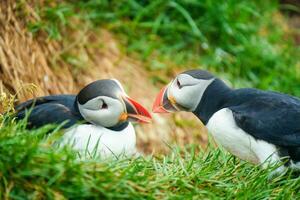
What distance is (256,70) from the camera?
8828 mm

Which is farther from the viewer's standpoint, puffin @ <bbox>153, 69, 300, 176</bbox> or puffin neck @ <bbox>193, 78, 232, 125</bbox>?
puffin neck @ <bbox>193, 78, 232, 125</bbox>

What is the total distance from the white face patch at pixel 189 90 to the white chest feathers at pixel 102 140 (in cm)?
42

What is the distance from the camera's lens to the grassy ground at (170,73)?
4.31 metres

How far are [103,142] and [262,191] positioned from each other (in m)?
1.07

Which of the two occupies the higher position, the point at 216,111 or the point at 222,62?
the point at 216,111

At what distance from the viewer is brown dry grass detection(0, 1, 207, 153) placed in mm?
6742

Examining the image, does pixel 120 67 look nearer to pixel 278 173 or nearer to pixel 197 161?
pixel 197 161

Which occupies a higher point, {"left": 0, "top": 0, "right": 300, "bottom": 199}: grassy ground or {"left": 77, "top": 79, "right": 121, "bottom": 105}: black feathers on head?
{"left": 77, "top": 79, "right": 121, "bottom": 105}: black feathers on head

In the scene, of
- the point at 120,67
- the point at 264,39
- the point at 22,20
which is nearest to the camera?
the point at 22,20

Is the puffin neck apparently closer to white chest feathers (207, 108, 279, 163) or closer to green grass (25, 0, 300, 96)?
white chest feathers (207, 108, 279, 163)

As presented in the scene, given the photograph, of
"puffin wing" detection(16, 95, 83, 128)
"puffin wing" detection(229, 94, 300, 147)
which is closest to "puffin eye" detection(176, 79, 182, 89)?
"puffin wing" detection(229, 94, 300, 147)

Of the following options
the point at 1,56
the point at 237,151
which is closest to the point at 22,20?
the point at 1,56

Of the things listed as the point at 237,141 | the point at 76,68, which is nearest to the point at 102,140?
the point at 237,141

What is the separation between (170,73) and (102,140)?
9.77 ft
